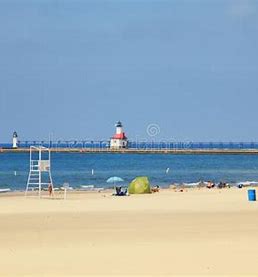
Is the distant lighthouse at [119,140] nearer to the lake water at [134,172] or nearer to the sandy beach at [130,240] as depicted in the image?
the lake water at [134,172]

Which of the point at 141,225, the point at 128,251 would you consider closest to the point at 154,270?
the point at 128,251

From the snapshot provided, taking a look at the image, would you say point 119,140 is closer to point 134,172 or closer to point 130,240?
point 134,172

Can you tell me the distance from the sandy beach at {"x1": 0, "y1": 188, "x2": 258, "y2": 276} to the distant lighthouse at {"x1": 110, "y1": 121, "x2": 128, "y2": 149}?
9507 centimetres

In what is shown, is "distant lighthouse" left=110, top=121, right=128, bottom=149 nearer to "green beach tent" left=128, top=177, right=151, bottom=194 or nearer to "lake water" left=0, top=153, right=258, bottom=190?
"lake water" left=0, top=153, right=258, bottom=190

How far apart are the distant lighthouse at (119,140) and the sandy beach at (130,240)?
9507 cm

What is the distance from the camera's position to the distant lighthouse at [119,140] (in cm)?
12041

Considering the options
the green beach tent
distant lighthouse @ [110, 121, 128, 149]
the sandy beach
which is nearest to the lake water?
distant lighthouse @ [110, 121, 128, 149]

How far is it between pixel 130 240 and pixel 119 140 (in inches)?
4397

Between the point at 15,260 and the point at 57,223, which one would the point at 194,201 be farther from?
the point at 15,260

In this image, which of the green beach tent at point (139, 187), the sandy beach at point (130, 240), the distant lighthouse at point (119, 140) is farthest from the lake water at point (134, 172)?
the sandy beach at point (130, 240)

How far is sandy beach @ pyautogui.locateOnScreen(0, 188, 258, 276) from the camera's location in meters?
11.9

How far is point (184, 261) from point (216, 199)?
1615 cm

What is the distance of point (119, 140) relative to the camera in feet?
416

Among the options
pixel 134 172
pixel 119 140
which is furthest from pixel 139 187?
pixel 119 140
